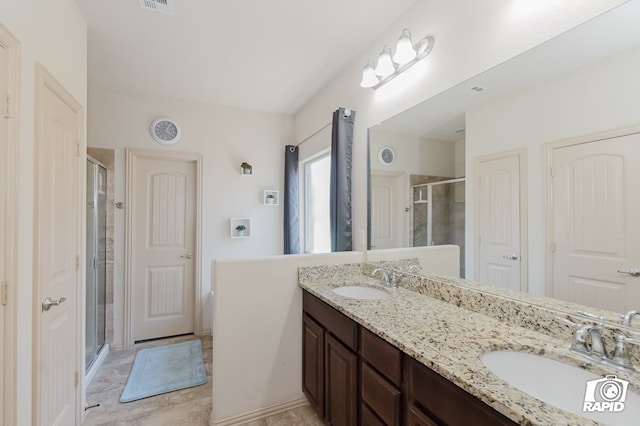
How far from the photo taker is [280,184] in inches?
142

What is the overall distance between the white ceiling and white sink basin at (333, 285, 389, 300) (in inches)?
72.3

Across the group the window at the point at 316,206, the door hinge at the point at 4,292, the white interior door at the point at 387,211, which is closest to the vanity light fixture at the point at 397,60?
the white interior door at the point at 387,211

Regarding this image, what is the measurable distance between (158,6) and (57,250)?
1591mm

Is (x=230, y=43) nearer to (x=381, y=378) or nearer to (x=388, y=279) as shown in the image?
(x=388, y=279)

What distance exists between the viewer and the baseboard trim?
1.75m

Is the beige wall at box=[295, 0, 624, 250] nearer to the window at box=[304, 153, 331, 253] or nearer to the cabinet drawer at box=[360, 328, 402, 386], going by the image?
the window at box=[304, 153, 331, 253]

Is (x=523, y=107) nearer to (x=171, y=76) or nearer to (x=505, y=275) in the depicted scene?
(x=505, y=275)

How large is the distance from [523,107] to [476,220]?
544mm

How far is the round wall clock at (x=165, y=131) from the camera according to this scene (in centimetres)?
302

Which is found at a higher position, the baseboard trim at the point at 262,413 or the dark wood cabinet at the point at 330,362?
the dark wood cabinet at the point at 330,362

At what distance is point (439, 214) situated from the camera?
1677 millimetres

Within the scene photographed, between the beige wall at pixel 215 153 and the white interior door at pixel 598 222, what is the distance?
9.58 feet

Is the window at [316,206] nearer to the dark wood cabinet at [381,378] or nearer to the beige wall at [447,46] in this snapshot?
the beige wall at [447,46]

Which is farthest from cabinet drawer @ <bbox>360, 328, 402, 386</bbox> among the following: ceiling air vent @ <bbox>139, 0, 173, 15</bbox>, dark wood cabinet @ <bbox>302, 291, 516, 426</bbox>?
ceiling air vent @ <bbox>139, 0, 173, 15</bbox>
